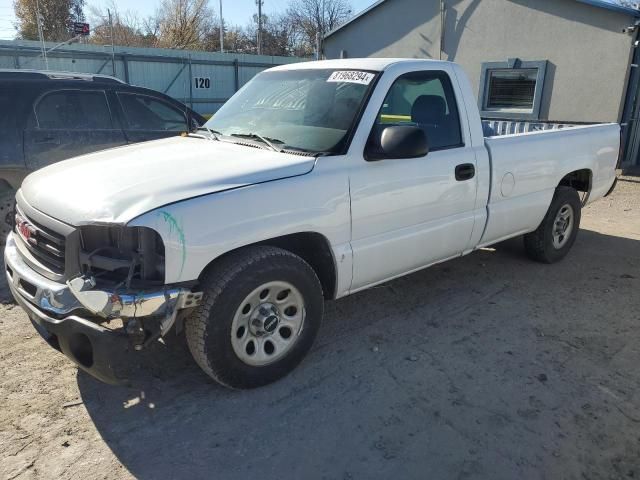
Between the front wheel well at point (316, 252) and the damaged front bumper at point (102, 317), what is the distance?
2.60ft

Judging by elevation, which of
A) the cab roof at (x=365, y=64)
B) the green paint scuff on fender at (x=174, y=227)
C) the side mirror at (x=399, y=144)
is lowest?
the green paint scuff on fender at (x=174, y=227)

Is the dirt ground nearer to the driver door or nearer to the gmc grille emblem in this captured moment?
the driver door

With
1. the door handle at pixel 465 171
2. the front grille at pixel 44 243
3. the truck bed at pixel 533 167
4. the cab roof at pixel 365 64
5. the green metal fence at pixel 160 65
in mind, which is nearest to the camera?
the front grille at pixel 44 243

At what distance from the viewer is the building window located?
12203 mm

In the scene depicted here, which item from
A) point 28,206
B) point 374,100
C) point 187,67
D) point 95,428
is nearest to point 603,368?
point 374,100

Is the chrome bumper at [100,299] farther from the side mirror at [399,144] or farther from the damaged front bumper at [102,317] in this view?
the side mirror at [399,144]

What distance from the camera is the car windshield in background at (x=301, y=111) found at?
3.49 meters

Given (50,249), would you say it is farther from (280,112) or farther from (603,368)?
(603,368)

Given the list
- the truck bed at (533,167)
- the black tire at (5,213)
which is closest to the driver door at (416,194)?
the truck bed at (533,167)

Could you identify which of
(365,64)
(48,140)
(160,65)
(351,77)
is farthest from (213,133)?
(160,65)

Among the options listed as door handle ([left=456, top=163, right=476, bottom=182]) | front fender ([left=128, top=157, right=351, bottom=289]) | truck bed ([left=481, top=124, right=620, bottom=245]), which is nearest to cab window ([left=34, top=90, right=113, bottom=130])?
front fender ([left=128, top=157, right=351, bottom=289])

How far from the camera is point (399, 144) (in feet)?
10.9

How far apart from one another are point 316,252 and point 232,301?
29.7 inches

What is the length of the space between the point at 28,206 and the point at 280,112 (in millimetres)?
1766
